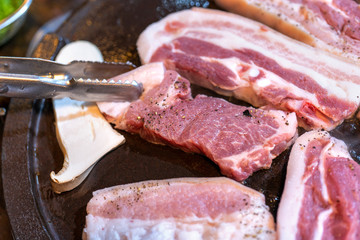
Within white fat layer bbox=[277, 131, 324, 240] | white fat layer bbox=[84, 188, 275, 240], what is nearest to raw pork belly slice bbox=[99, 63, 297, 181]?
white fat layer bbox=[277, 131, 324, 240]

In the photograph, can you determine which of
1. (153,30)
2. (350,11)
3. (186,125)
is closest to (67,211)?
(186,125)

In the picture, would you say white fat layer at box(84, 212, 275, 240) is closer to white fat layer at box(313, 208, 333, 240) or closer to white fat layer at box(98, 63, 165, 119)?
white fat layer at box(313, 208, 333, 240)

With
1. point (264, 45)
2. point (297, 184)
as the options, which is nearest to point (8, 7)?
point (264, 45)

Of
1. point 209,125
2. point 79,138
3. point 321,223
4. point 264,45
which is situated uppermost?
point 264,45

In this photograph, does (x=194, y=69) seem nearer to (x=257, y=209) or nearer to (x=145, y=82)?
(x=145, y=82)

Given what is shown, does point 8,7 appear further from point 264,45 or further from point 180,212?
point 180,212

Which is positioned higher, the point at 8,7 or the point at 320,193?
the point at 8,7

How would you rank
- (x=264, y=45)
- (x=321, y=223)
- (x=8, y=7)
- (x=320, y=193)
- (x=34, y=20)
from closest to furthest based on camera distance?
(x=321, y=223)
(x=320, y=193)
(x=264, y=45)
(x=8, y=7)
(x=34, y=20)
